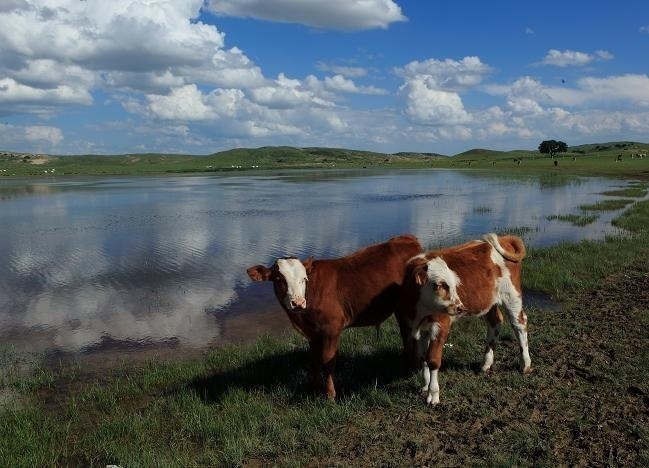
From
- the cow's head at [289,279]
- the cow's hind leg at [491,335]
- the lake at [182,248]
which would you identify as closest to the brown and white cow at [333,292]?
the cow's head at [289,279]

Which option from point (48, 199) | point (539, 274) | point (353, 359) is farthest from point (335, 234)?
point (48, 199)

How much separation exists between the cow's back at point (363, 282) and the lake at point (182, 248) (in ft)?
15.4

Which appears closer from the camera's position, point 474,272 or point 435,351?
point 435,351

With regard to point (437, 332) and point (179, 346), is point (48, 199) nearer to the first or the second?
point (179, 346)

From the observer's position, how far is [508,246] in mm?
7406

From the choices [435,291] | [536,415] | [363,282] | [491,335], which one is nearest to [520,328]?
[491,335]

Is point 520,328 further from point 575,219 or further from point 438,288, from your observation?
point 575,219

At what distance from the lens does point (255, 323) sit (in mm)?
11992

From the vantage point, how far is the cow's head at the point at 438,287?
6.20 meters

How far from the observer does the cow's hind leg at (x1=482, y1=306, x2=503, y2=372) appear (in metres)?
7.38

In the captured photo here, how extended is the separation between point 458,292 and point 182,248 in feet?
55.3

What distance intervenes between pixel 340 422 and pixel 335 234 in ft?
58.4

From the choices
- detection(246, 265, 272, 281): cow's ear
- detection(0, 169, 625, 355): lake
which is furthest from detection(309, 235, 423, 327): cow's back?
detection(0, 169, 625, 355): lake

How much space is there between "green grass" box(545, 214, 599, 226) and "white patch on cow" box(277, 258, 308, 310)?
22074mm
